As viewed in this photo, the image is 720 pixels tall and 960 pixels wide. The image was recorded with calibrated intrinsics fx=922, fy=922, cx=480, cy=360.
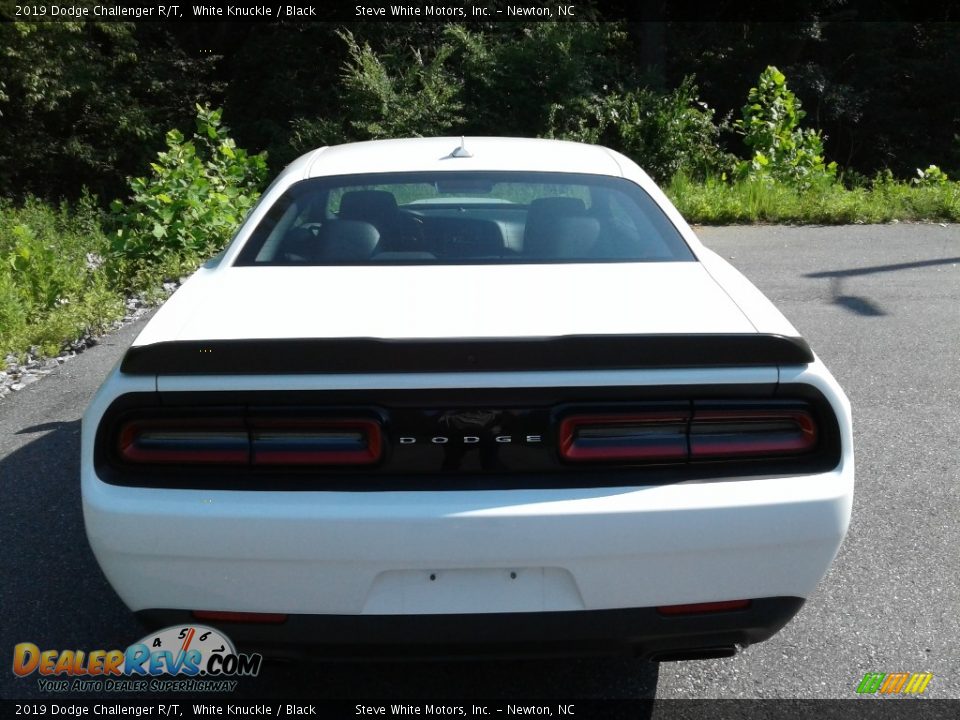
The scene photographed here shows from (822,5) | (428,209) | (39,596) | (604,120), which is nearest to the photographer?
(39,596)

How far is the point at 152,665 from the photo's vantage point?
245 cm

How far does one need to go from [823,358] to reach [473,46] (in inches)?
479

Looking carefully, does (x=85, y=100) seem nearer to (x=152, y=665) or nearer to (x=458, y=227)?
(x=458, y=227)

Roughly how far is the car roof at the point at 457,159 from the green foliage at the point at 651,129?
1167 centimetres

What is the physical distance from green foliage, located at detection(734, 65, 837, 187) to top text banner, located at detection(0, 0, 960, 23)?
531 centimetres

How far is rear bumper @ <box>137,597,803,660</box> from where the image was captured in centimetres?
211

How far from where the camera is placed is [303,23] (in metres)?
19.9

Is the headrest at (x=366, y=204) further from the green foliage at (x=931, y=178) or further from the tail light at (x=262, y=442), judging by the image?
the green foliage at (x=931, y=178)

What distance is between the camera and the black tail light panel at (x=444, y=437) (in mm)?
2127

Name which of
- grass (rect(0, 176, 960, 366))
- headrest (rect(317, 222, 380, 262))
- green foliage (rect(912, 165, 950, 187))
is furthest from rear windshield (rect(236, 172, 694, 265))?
green foliage (rect(912, 165, 950, 187))

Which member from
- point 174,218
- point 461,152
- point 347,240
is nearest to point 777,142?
point 174,218

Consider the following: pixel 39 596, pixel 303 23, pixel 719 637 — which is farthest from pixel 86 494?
pixel 303 23

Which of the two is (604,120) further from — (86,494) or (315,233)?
(86,494)

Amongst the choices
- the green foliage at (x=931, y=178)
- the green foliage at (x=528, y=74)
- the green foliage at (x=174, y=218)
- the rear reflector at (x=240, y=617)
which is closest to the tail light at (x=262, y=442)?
the rear reflector at (x=240, y=617)
